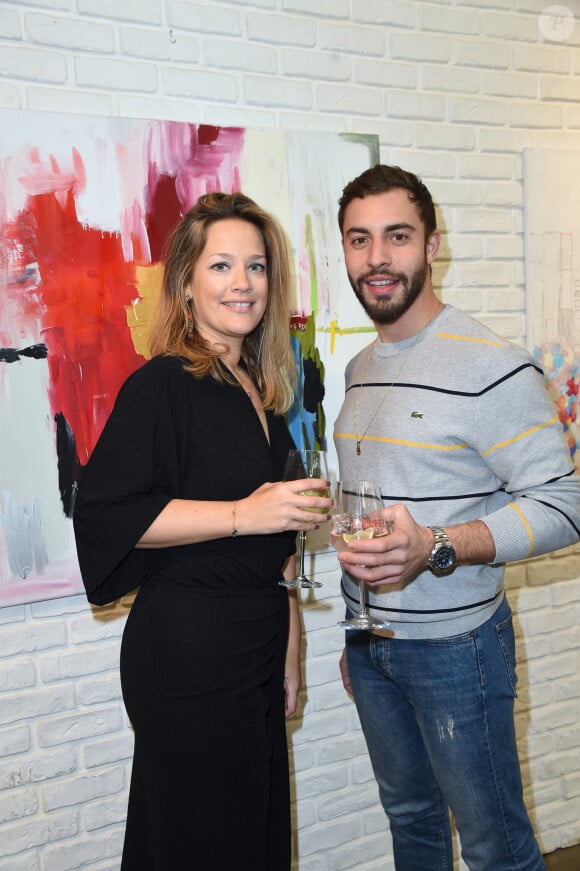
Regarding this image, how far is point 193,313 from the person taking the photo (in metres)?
1.74

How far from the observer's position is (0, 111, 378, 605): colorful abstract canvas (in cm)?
191

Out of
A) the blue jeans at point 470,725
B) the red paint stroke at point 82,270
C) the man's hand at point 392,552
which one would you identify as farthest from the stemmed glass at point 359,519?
the red paint stroke at point 82,270

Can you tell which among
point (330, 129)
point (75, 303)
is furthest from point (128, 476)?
point (330, 129)

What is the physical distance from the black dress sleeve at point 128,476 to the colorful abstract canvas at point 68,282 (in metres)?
0.42

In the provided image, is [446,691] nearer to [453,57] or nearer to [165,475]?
[165,475]

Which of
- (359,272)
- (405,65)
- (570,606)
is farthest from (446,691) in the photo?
(405,65)

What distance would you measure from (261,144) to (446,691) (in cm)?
143

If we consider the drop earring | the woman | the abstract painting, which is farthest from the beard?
the abstract painting

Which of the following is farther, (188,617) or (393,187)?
(393,187)

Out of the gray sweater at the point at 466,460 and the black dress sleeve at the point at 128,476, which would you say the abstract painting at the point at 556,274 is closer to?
the gray sweater at the point at 466,460

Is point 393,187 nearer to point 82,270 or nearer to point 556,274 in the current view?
point 82,270

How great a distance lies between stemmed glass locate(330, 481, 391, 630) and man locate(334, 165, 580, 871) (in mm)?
31

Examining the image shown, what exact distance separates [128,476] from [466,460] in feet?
2.17

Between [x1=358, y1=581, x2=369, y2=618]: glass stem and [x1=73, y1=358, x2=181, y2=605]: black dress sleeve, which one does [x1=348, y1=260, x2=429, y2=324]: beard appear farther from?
[x1=358, y1=581, x2=369, y2=618]: glass stem
